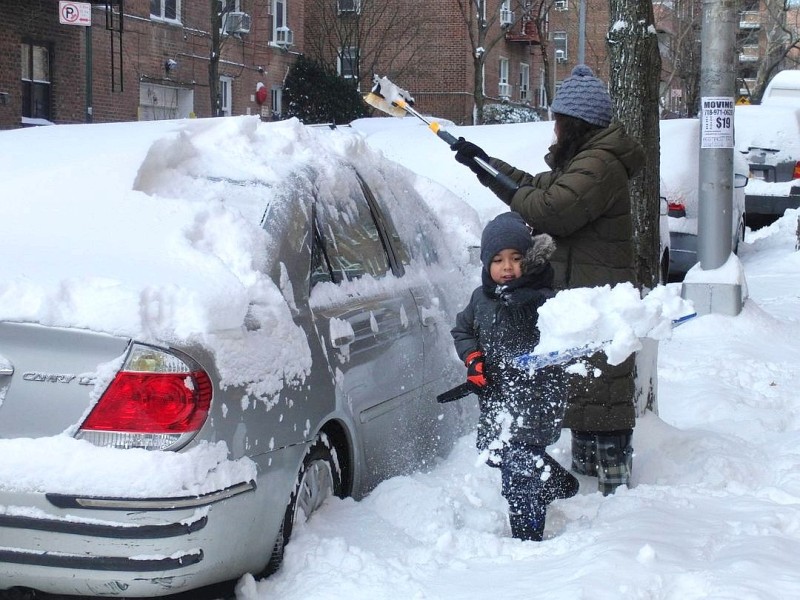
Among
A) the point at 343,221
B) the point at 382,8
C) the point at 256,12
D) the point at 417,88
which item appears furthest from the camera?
the point at 417,88

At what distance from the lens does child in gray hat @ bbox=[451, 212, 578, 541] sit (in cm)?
395

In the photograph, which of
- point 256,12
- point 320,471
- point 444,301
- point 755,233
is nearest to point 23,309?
point 320,471

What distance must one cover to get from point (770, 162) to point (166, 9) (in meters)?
14.2

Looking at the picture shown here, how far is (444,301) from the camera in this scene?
513cm

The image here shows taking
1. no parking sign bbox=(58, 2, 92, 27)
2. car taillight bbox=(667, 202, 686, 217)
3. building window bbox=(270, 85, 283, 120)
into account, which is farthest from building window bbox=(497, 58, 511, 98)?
car taillight bbox=(667, 202, 686, 217)

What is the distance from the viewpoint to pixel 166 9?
25312 millimetres

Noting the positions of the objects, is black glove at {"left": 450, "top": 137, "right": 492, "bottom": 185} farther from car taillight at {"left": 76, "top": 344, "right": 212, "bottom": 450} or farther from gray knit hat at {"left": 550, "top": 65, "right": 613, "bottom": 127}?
car taillight at {"left": 76, "top": 344, "right": 212, "bottom": 450}

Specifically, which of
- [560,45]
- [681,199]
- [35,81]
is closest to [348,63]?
[35,81]

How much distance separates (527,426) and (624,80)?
3.12 m

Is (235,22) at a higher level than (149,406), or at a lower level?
higher

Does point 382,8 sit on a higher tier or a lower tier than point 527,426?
higher

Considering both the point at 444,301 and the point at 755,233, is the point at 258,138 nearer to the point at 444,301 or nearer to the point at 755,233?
the point at 444,301

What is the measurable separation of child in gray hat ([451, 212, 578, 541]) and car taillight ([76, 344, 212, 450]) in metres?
1.23

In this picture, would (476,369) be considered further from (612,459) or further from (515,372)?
(612,459)
